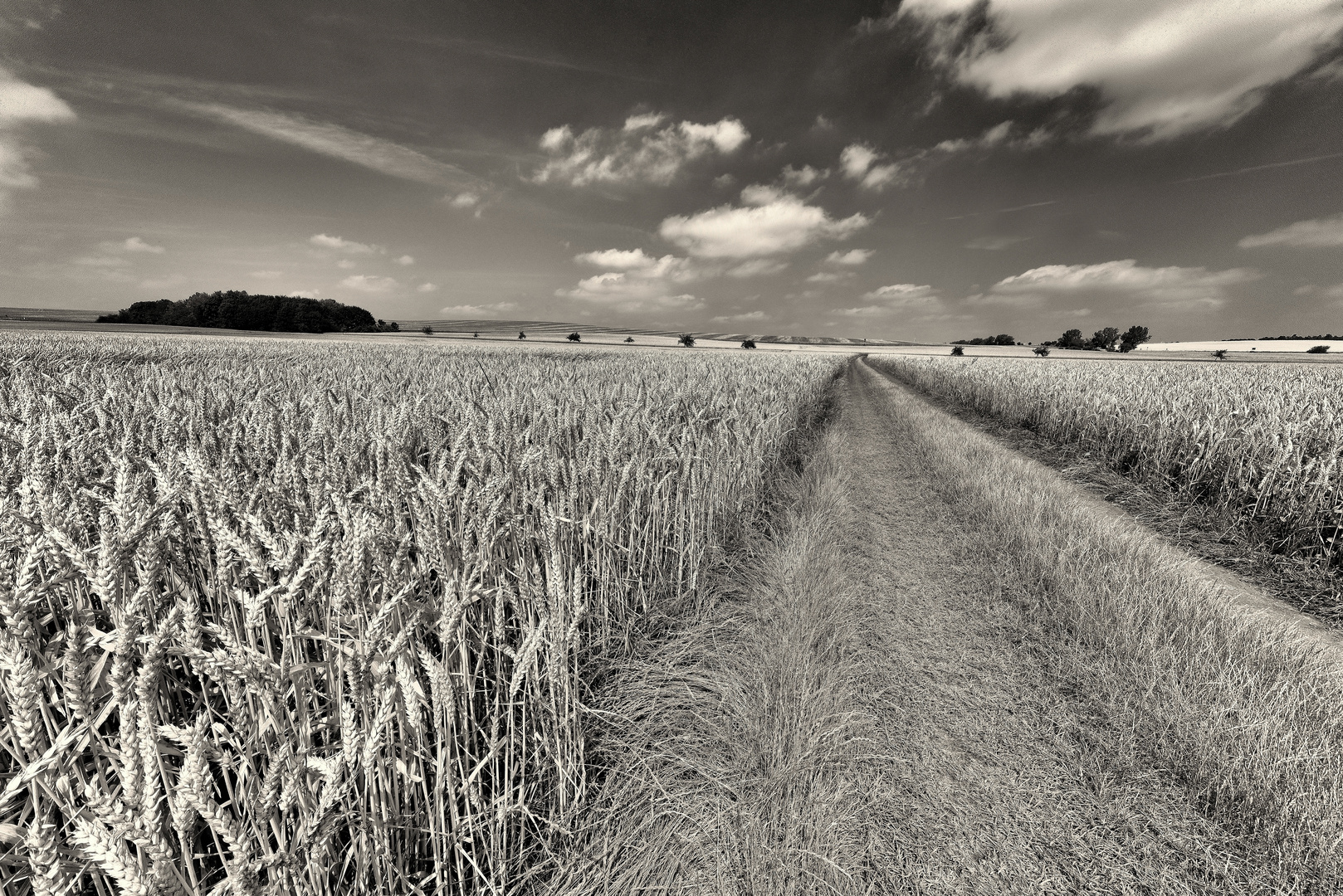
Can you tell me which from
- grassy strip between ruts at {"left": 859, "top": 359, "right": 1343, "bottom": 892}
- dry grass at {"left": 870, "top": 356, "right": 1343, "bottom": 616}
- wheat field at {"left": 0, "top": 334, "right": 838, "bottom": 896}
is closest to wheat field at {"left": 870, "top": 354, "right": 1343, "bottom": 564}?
dry grass at {"left": 870, "top": 356, "right": 1343, "bottom": 616}

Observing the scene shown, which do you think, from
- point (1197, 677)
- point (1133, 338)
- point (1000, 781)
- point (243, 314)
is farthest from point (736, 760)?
point (1133, 338)

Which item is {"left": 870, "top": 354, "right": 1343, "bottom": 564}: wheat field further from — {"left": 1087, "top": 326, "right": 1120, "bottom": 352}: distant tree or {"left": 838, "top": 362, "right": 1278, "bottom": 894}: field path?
{"left": 1087, "top": 326, "right": 1120, "bottom": 352}: distant tree

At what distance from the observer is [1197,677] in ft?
10.8

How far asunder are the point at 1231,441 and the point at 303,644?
11305 mm

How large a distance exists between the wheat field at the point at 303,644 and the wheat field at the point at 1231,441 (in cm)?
708

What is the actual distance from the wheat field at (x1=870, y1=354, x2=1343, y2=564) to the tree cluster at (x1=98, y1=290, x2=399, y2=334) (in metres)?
88.3

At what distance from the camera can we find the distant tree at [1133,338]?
10506 centimetres

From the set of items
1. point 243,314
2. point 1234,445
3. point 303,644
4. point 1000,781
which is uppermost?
point 243,314

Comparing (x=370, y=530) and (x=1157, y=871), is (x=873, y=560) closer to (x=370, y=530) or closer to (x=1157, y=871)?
(x=1157, y=871)

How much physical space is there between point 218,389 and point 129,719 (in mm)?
7847

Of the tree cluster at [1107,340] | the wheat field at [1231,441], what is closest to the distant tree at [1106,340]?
the tree cluster at [1107,340]

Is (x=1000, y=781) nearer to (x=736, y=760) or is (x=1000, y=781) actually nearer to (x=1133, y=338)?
(x=736, y=760)

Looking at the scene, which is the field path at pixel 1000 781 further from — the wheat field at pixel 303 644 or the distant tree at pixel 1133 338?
the distant tree at pixel 1133 338

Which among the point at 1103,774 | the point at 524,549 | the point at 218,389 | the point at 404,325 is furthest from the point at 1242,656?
the point at 404,325
